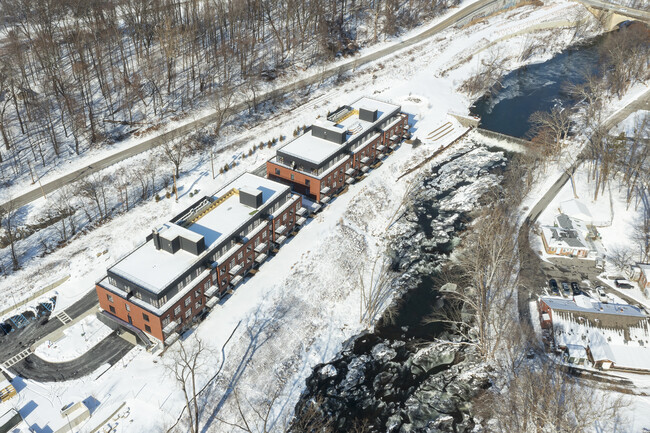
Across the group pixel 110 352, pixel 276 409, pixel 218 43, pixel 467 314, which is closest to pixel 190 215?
pixel 110 352

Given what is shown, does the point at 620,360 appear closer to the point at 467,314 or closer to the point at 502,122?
the point at 467,314

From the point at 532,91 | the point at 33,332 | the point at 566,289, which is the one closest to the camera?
the point at 33,332

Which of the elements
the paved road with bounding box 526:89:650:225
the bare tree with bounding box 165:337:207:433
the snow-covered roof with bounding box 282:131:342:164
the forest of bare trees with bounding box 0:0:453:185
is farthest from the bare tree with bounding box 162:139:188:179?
the paved road with bounding box 526:89:650:225

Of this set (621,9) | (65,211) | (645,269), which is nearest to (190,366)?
(65,211)

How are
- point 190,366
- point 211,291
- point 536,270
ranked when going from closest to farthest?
point 190,366 → point 211,291 → point 536,270

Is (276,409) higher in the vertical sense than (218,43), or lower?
lower

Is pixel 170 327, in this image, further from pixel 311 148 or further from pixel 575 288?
pixel 575 288

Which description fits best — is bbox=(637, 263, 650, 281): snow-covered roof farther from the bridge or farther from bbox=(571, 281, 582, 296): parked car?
the bridge

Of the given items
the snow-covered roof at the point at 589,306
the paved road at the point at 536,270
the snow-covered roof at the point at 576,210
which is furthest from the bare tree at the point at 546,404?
the snow-covered roof at the point at 576,210
